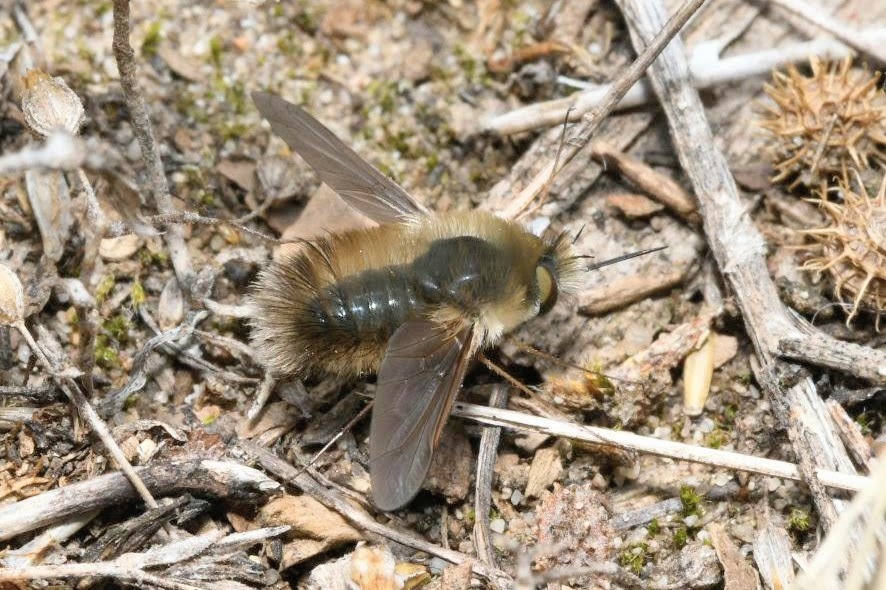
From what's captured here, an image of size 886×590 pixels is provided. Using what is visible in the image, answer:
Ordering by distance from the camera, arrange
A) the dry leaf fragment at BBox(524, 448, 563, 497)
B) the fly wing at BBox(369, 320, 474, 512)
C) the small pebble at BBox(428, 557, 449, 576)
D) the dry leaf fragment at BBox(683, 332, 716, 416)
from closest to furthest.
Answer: the fly wing at BBox(369, 320, 474, 512)
the small pebble at BBox(428, 557, 449, 576)
the dry leaf fragment at BBox(524, 448, 563, 497)
the dry leaf fragment at BBox(683, 332, 716, 416)

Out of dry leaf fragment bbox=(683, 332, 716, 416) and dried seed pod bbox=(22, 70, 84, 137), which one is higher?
dried seed pod bbox=(22, 70, 84, 137)

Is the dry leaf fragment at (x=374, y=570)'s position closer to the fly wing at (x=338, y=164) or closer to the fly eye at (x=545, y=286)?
the fly eye at (x=545, y=286)

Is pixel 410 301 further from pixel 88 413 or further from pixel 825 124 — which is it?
pixel 825 124

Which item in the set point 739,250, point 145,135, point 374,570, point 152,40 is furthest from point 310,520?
point 152,40

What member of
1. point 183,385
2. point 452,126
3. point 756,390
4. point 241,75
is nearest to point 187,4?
point 241,75

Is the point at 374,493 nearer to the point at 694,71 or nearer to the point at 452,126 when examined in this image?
the point at 452,126

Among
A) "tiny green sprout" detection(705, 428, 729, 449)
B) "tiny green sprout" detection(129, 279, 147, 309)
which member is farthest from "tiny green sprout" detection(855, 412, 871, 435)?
"tiny green sprout" detection(129, 279, 147, 309)

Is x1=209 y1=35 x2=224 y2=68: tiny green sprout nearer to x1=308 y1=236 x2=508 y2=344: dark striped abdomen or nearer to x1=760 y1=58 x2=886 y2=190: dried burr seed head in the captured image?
x1=308 y1=236 x2=508 y2=344: dark striped abdomen

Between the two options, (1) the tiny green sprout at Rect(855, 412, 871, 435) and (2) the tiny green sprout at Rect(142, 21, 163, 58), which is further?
(2) the tiny green sprout at Rect(142, 21, 163, 58)
